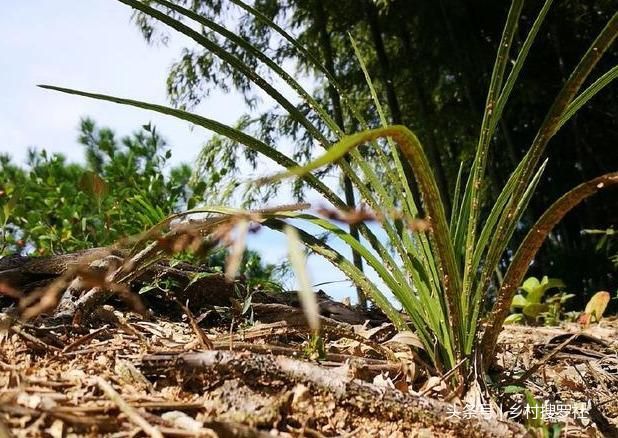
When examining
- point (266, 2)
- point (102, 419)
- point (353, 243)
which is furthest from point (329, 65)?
point (102, 419)

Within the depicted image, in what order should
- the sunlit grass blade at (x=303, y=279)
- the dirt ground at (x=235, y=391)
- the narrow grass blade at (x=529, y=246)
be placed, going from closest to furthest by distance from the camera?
the sunlit grass blade at (x=303, y=279)
the dirt ground at (x=235, y=391)
the narrow grass blade at (x=529, y=246)

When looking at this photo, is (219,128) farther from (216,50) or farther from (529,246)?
(529,246)

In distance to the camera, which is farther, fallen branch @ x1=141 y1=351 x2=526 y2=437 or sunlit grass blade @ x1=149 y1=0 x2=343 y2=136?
sunlit grass blade @ x1=149 y1=0 x2=343 y2=136

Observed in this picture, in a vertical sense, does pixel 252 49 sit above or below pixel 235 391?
above

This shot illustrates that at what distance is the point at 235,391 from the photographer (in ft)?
2.04

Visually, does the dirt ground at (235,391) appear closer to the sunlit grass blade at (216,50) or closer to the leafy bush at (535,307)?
the sunlit grass blade at (216,50)

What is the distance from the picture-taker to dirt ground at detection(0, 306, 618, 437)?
0.52 meters

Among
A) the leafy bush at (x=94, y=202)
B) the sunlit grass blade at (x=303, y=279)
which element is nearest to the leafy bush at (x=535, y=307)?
the leafy bush at (x=94, y=202)

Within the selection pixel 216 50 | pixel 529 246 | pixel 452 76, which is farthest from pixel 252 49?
pixel 452 76

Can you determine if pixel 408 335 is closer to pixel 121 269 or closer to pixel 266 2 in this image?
pixel 121 269

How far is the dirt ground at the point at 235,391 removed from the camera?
20.6 inches

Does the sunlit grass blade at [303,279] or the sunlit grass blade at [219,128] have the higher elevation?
the sunlit grass blade at [219,128]

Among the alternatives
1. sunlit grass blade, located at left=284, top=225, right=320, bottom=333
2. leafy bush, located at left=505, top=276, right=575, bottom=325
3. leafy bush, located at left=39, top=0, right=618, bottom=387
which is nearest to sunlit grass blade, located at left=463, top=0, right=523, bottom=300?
leafy bush, located at left=39, top=0, right=618, bottom=387

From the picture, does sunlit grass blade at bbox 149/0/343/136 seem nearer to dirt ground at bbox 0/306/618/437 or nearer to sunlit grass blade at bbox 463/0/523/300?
sunlit grass blade at bbox 463/0/523/300
